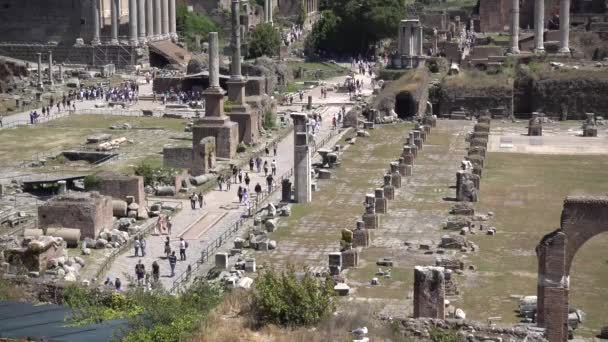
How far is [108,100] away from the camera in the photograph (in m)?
70.5

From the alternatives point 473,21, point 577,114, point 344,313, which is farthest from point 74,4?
point 344,313

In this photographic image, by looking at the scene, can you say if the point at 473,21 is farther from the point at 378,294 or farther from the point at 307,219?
the point at 378,294

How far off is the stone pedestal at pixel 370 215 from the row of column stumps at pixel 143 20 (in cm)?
5119

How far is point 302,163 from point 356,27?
52.8 m

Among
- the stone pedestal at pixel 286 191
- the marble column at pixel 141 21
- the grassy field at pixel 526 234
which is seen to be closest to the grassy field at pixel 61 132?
the stone pedestal at pixel 286 191

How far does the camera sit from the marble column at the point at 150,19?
89562 millimetres

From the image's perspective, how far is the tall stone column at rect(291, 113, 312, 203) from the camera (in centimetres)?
4088

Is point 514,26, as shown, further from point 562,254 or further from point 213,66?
point 562,254

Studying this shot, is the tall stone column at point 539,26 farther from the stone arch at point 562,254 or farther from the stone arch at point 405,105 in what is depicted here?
the stone arch at point 562,254

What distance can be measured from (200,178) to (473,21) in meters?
62.1

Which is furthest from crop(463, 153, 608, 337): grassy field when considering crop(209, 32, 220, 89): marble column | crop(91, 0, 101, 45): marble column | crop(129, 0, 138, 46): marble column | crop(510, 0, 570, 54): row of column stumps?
crop(91, 0, 101, 45): marble column

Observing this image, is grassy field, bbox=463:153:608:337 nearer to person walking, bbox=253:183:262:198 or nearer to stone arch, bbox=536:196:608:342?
stone arch, bbox=536:196:608:342


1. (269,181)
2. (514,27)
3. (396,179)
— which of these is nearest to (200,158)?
(269,181)

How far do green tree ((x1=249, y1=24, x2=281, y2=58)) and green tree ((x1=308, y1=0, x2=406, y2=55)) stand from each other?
16.7 feet
